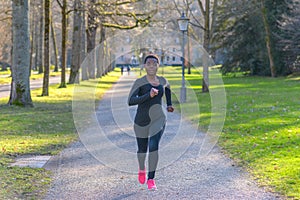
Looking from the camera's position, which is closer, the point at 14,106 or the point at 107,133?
the point at 107,133

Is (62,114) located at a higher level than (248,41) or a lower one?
lower

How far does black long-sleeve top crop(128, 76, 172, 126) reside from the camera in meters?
7.21

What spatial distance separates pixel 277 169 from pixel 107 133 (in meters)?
6.15

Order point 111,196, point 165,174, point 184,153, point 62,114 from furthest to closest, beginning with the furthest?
point 62,114 < point 184,153 < point 165,174 < point 111,196

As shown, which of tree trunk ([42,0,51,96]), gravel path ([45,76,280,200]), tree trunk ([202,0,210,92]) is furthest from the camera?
tree trunk ([202,0,210,92])

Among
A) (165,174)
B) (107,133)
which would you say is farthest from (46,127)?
(165,174)

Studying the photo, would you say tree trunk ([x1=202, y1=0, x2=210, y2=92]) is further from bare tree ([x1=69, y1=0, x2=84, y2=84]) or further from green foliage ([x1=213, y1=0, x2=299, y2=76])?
green foliage ([x1=213, y1=0, x2=299, y2=76])

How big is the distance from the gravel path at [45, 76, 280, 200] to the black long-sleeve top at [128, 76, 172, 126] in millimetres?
1019

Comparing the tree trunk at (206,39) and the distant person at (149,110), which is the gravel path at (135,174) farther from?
Answer: the tree trunk at (206,39)

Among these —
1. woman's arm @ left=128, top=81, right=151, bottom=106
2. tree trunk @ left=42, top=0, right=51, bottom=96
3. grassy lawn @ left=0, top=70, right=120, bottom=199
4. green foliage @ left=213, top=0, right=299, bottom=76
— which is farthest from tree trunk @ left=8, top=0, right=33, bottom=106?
green foliage @ left=213, top=0, right=299, bottom=76

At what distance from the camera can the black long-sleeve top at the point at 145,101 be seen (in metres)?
7.21

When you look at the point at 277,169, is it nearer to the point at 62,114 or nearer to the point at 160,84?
the point at 160,84

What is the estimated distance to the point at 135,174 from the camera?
848 cm

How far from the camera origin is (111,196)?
7.00 meters
